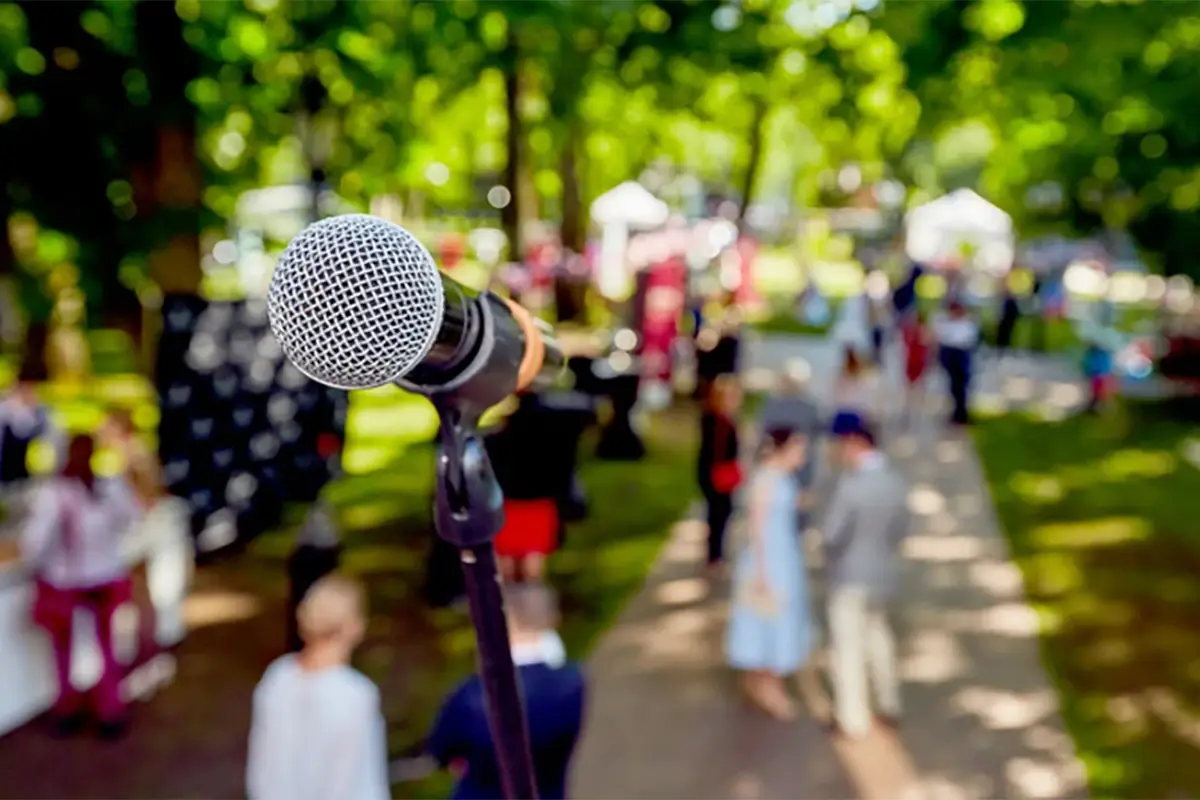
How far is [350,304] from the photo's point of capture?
112cm

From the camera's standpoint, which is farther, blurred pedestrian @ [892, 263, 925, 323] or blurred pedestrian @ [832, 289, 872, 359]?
blurred pedestrian @ [892, 263, 925, 323]

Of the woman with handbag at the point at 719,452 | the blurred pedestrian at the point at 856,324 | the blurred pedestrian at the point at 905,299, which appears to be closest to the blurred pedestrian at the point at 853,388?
the woman with handbag at the point at 719,452

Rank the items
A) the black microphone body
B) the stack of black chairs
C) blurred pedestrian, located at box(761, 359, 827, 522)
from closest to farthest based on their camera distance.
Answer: the black microphone body
blurred pedestrian, located at box(761, 359, 827, 522)
the stack of black chairs

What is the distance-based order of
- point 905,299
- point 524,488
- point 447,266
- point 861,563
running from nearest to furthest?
point 447,266 < point 861,563 < point 524,488 < point 905,299

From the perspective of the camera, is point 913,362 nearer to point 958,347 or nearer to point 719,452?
point 958,347

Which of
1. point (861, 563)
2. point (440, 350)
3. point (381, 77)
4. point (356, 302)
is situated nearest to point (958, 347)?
point (381, 77)

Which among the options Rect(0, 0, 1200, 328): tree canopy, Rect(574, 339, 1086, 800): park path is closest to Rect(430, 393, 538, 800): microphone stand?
Rect(574, 339, 1086, 800): park path

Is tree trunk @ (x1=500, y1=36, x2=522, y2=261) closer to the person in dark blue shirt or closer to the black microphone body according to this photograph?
the person in dark blue shirt

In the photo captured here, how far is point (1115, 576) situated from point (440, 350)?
9.15 meters

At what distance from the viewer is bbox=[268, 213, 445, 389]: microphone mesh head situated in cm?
112

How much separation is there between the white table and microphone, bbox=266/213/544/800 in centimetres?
529

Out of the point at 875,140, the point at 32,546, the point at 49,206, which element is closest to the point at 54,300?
the point at 49,206

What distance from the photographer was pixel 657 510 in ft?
35.2

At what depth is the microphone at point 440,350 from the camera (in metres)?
1.13
